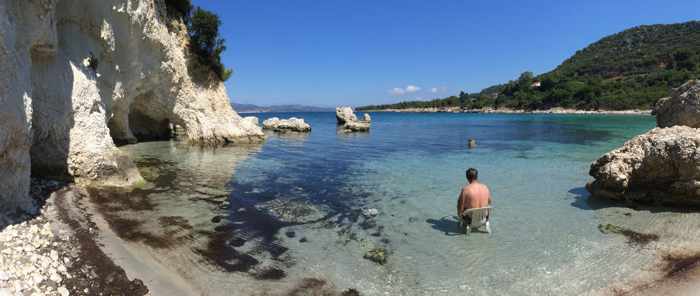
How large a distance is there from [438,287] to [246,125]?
105 feet

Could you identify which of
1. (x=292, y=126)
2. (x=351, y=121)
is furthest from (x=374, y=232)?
(x=351, y=121)

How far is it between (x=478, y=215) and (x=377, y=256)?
3286 mm

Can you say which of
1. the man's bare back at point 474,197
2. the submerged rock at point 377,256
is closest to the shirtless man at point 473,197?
the man's bare back at point 474,197

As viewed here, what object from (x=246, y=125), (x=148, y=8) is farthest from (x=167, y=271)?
(x=246, y=125)

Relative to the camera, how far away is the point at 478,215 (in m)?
9.99

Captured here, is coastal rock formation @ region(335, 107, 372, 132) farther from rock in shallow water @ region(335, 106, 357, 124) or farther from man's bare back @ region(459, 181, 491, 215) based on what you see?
man's bare back @ region(459, 181, 491, 215)

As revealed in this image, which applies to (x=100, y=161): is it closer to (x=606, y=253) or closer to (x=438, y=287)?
(x=438, y=287)

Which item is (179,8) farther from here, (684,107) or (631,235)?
(684,107)

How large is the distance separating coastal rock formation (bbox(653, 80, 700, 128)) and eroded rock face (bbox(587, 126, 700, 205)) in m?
6.15

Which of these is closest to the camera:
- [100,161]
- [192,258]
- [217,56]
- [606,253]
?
[192,258]

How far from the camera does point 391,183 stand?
1683cm

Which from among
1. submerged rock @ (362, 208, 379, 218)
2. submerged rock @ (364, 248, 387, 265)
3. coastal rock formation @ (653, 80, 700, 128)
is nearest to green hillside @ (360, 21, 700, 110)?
coastal rock formation @ (653, 80, 700, 128)

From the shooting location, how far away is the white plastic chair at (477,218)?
9.90 metres

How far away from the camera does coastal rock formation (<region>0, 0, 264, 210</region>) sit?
26.1ft
